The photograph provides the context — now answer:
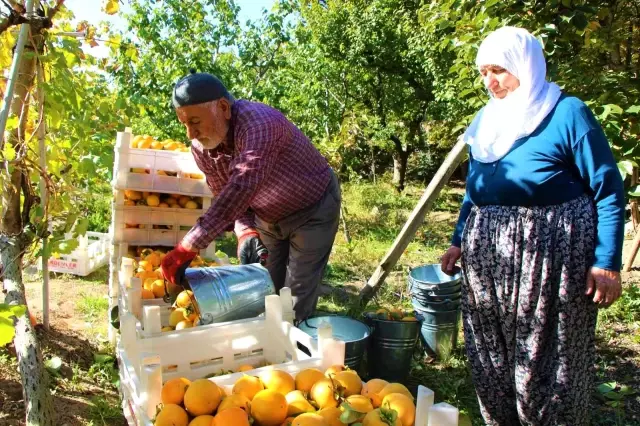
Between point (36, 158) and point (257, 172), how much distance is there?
159 centimetres

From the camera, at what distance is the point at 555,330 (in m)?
1.91

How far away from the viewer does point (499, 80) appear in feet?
6.49

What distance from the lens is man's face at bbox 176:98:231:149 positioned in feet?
7.55

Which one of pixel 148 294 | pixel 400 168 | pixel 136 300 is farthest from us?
pixel 400 168

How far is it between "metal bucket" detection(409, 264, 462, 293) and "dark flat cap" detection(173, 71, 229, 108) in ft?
6.17

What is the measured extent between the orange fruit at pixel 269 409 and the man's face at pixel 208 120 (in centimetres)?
136

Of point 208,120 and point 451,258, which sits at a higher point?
point 208,120

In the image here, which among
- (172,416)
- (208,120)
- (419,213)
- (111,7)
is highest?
(111,7)

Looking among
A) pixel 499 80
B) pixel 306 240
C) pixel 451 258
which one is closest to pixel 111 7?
pixel 306 240

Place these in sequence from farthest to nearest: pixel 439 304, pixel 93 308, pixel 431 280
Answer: pixel 93 308
pixel 431 280
pixel 439 304

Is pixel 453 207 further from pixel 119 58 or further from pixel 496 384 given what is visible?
pixel 496 384

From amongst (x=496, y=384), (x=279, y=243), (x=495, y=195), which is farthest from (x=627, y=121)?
(x=279, y=243)

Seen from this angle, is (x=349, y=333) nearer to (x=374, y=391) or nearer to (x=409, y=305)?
(x=374, y=391)

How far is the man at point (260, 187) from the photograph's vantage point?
2.24m
